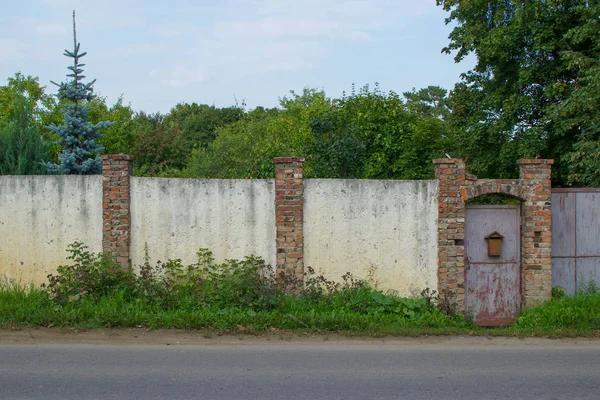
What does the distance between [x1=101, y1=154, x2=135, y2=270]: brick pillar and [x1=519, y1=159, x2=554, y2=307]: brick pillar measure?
270 inches

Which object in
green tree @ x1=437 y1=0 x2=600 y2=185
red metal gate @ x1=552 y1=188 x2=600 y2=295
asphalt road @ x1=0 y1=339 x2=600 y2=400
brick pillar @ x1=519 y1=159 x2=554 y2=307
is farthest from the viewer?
green tree @ x1=437 y1=0 x2=600 y2=185

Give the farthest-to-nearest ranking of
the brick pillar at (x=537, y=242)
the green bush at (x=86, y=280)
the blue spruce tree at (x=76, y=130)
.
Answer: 1. the blue spruce tree at (x=76, y=130)
2. the brick pillar at (x=537, y=242)
3. the green bush at (x=86, y=280)

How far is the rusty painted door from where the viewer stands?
31.6 ft

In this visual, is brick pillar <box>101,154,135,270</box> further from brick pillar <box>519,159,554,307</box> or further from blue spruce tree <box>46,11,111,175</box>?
brick pillar <box>519,159,554,307</box>

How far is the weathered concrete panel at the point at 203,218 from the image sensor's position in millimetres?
9570

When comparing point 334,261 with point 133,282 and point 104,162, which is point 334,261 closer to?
point 133,282

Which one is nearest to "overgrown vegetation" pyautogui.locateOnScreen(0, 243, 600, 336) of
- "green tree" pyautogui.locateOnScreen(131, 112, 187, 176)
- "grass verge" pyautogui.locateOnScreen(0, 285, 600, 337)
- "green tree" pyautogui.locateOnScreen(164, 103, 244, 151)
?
"grass verge" pyautogui.locateOnScreen(0, 285, 600, 337)

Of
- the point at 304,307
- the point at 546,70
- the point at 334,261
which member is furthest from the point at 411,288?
the point at 546,70

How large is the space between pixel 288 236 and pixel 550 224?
4.54 meters

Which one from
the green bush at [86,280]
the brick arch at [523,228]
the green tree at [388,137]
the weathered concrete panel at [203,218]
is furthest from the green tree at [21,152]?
the brick arch at [523,228]

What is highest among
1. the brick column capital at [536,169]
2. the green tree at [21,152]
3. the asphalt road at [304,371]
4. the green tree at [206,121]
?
the green tree at [206,121]

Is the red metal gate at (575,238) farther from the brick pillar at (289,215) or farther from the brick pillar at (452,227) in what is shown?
the brick pillar at (289,215)

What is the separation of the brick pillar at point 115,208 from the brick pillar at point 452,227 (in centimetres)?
542

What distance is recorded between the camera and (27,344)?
7582mm
